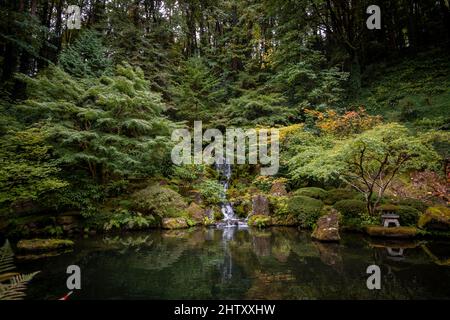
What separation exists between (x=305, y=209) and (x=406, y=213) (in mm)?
3258

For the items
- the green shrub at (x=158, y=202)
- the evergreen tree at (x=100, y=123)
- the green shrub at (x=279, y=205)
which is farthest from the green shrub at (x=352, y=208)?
the evergreen tree at (x=100, y=123)

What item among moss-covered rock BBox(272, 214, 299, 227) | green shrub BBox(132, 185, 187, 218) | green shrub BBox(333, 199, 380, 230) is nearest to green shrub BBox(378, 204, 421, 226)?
green shrub BBox(333, 199, 380, 230)

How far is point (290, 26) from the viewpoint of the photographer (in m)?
19.8

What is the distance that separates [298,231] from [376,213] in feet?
8.91

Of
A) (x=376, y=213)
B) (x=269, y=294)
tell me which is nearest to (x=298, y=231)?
(x=376, y=213)

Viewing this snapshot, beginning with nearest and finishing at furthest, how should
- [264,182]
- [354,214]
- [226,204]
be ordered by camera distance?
1. [354,214]
2. [226,204]
3. [264,182]

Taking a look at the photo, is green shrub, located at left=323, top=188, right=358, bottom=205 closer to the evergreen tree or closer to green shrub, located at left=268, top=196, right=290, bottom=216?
green shrub, located at left=268, top=196, right=290, bottom=216

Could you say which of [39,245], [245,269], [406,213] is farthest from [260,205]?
[39,245]

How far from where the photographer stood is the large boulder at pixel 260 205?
1193 cm

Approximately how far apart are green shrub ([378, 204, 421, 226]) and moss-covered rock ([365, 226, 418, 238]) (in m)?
0.59

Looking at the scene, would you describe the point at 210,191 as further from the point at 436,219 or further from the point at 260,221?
the point at 436,219

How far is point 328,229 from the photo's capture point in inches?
336

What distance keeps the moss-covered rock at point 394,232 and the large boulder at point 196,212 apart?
642 centimetres

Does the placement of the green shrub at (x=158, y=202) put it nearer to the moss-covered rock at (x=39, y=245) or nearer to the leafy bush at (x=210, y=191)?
the leafy bush at (x=210, y=191)
